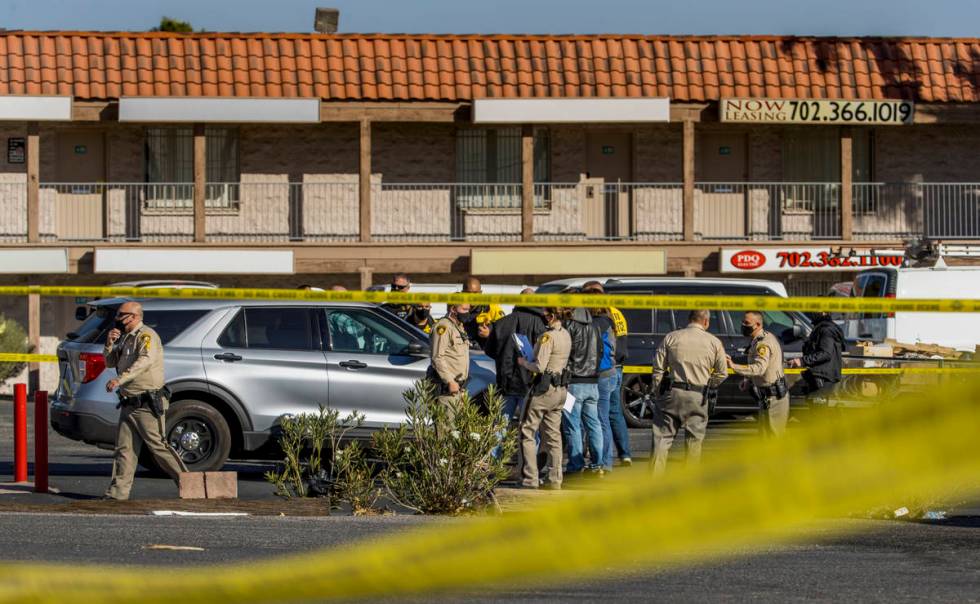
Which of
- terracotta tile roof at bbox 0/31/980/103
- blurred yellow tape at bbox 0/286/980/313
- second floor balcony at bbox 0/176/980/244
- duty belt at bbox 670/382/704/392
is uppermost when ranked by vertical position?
terracotta tile roof at bbox 0/31/980/103

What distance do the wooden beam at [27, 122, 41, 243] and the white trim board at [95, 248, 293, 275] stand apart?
55.3 inches

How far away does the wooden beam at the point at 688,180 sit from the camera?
95.6ft

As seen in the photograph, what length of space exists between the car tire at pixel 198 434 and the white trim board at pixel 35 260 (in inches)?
676

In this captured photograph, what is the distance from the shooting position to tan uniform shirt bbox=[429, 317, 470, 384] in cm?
1145

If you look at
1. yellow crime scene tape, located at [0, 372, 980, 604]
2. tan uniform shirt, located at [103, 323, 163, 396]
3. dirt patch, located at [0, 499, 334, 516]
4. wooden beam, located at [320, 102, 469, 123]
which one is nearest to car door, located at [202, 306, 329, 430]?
tan uniform shirt, located at [103, 323, 163, 396]

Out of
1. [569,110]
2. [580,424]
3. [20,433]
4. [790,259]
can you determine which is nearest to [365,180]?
[569,110]

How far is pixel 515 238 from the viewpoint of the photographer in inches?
1214

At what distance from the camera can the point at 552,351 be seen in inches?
452

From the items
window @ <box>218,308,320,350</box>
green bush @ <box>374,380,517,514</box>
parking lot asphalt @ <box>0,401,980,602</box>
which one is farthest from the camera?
window @ <box>218,308,320,350</box>

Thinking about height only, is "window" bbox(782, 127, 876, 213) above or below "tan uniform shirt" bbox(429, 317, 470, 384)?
above

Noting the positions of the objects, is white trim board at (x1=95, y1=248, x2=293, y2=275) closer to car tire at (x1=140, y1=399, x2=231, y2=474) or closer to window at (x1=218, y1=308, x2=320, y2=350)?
window at (x1=218, y1=308, x2=320, y2=350)

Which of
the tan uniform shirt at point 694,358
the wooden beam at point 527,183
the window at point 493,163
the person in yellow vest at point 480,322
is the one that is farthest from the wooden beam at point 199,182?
the tan uniform shirt at point 694,358

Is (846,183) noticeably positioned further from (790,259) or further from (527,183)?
(527,183)

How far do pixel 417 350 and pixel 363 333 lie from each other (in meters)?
0.47
